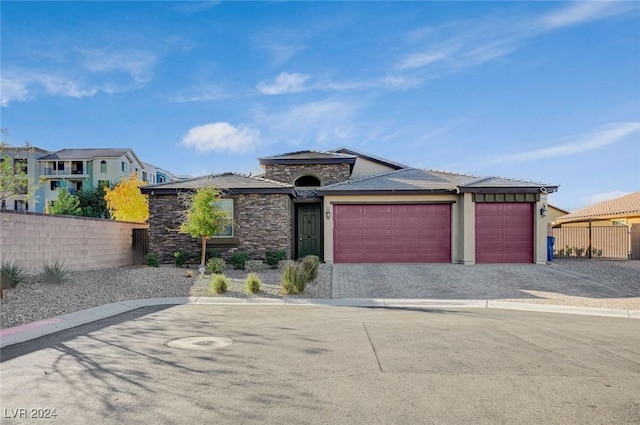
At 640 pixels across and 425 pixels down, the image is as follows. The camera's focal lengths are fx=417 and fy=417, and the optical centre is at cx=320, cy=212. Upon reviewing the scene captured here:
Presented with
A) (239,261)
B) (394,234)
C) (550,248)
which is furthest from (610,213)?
(239,261)

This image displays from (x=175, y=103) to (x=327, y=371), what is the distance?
62.8 ft

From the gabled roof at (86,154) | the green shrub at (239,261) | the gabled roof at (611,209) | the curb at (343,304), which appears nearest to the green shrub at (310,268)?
the curb at (343,304)

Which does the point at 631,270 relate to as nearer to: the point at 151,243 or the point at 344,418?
the point at 344,418

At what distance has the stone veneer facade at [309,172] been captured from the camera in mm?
22312

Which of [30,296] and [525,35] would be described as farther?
[525,35]

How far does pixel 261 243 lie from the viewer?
61.8ft

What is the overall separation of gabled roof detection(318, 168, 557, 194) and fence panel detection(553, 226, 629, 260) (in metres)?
6.76

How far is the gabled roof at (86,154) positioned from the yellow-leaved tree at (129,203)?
16.8 m

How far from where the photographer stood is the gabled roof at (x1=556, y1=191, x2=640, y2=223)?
26.1 m

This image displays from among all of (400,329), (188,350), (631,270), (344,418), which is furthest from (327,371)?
(631,270)

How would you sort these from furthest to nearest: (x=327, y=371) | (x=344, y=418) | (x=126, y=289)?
(x=126, y=289) < (x=327, y=371) < (x=344, y=418)

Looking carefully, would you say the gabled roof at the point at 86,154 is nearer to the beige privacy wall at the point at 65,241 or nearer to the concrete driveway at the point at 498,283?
the beige privacy wall at the point at 65,241

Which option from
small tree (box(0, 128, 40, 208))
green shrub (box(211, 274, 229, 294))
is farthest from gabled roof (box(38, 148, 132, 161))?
green shrub (box(211, 274, 229, 294))

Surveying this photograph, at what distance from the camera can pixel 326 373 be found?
577 centimetres
